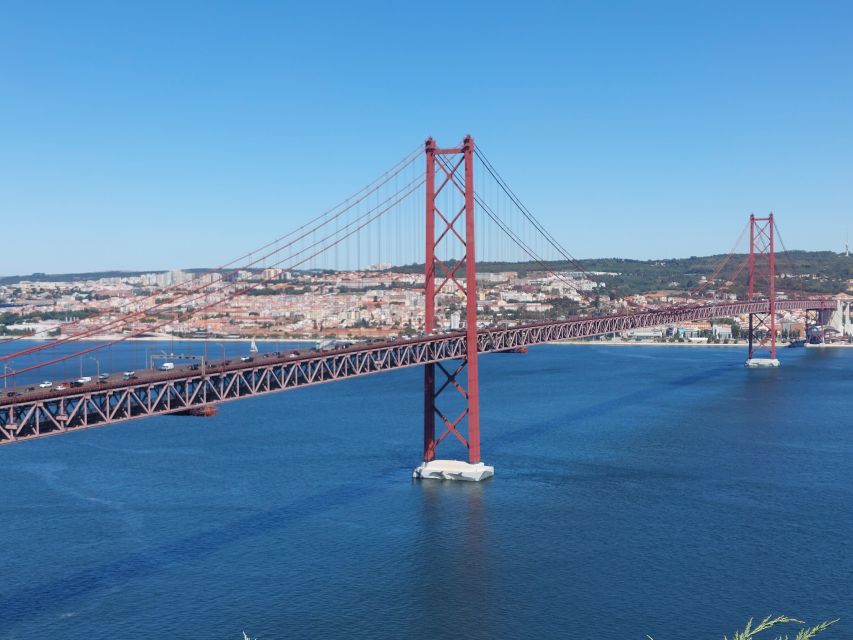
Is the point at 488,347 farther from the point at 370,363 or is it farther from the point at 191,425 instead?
the point at 191,425

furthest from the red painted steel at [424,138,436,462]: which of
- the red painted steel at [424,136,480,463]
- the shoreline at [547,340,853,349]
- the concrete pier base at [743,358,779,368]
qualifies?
the shoreline at [547,340,853,349]

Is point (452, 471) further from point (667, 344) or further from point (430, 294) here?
point (667, 344)

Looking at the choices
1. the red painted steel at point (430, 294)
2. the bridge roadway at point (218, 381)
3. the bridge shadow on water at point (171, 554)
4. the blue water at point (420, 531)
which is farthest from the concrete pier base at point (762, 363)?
the red painted steel at point (430, 294)

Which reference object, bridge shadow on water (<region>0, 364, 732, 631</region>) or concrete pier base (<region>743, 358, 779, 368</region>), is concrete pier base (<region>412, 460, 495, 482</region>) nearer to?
bridge shadow on water (<region>0, 364, 732, 631</region>)

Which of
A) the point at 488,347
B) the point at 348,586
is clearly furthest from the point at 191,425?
the point at 348,586

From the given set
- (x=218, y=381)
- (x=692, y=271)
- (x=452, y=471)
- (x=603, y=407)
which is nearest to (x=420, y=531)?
(x=452, y=471)

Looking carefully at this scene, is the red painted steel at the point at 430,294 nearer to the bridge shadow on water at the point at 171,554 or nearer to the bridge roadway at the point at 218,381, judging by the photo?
the bridge roadway at the point at 218,381
